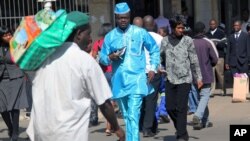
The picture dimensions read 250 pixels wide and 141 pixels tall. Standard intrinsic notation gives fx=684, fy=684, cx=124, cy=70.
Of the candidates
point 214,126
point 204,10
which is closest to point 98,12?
point 204,10

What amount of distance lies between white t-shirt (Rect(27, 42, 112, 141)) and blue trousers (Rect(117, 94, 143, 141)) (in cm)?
336

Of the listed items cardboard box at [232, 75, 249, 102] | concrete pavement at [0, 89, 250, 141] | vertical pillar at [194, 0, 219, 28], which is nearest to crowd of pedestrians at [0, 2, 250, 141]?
concrete pavement at [0, 89, 250, 141]

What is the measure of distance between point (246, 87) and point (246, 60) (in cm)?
65

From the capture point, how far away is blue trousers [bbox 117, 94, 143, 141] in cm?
799

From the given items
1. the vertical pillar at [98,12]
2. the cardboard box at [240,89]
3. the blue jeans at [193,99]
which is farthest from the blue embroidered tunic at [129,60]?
the vertical pillar at [98,12]

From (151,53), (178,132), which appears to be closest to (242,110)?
(178,132)

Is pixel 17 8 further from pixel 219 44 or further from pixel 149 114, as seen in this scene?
pixel 149 114

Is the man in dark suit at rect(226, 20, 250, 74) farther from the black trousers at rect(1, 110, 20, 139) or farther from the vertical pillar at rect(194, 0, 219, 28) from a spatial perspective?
the black trousers at rect(1, 110, 20, 139)

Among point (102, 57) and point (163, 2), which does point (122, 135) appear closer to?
point (102, 57)

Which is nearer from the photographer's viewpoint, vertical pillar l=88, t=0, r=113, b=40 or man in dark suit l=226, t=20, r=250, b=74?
man in dark suit l=226, t=20, r=250, b=74

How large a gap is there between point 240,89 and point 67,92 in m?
8.97

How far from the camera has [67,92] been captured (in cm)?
460

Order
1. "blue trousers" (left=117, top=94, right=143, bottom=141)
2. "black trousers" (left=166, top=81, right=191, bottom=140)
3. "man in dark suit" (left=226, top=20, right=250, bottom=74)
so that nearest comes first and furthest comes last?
1. "blue trousers" (left=117, top=94, right=143, bottom=141)
2. "black trousers" (left=166, top=81, right=191, bottom=140)
3. "man in dark suit" (left=226, top=20, right=250, bottom=74)

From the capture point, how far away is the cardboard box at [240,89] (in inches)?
518
